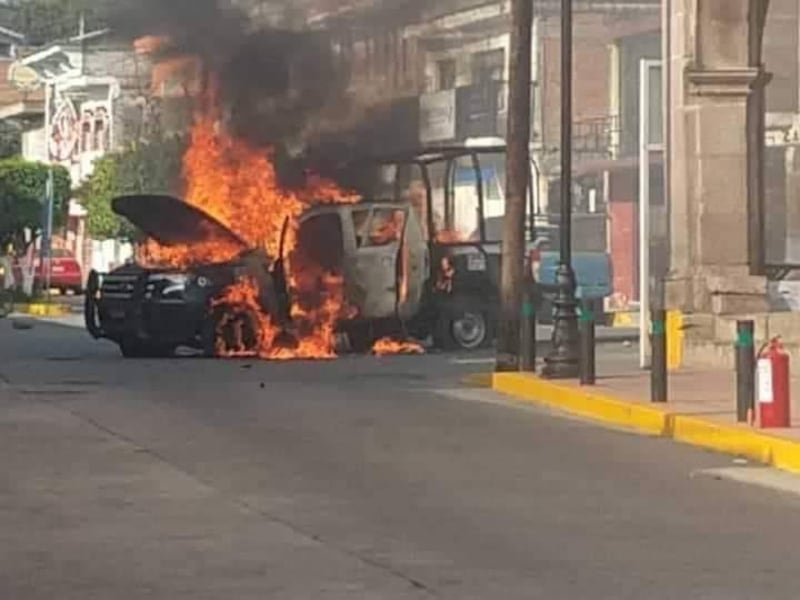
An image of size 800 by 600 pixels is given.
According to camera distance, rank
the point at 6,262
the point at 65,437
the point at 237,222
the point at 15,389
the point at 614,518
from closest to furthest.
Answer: the point at 614,518 < the point at 65,437 < the point at 15,389 < the point at 237,222 < the point at 6,262

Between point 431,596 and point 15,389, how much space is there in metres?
14.5

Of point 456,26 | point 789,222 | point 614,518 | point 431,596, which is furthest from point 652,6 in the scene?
point 431,596

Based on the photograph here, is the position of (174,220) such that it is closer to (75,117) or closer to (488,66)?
(488,66)

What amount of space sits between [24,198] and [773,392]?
49.7 meters

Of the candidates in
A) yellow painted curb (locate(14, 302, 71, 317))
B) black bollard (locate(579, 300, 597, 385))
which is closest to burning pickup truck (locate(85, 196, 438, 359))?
black bollard (locate(579, 300, 597, 385))

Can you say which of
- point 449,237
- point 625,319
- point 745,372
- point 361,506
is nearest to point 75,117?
point 625,319

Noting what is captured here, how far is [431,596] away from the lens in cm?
1017

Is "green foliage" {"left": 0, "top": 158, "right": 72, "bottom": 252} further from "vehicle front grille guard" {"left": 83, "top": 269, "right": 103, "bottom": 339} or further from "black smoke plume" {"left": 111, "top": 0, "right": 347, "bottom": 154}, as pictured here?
"vehicle front grille guard" {"left": 83, "top": 269, "right": 103, "bottom": 339}

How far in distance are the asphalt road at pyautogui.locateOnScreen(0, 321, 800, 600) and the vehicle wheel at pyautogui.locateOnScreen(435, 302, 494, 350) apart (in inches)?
362

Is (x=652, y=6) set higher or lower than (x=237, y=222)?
higher

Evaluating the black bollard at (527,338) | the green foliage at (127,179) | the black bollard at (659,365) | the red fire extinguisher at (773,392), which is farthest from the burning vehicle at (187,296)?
the red fire extinguisher at (773,392)

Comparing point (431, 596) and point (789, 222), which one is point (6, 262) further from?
point (431, 596)

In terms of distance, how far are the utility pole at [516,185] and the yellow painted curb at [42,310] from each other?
86.1 ft

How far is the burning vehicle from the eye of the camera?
30.3m
